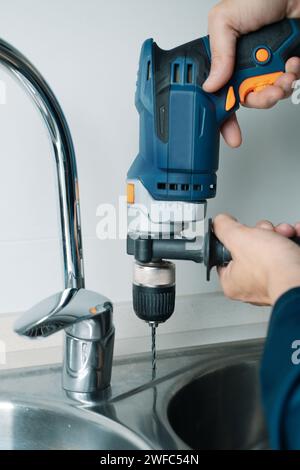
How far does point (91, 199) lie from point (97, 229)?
0.04 meters

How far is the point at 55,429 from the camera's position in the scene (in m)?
0.60

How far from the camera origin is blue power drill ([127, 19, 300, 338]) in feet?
1.95

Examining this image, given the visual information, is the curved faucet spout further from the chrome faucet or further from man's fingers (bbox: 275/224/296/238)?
man's fingers (bbox: 275/224/296/238)

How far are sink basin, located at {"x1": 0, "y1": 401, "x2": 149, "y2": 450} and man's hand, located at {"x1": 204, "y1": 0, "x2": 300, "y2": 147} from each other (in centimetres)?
36

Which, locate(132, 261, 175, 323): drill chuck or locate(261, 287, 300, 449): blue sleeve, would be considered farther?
locate(132, 261, 175, 323): drill chuck

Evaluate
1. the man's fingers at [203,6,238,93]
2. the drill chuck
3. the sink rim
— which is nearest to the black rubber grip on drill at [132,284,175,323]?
the drill chuck

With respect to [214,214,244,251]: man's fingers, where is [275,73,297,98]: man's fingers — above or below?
above

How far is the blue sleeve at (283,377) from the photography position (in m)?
0.35

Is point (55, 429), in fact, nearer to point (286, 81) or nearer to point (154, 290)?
point (154, 290)

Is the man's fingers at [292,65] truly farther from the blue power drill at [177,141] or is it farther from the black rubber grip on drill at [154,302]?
the black rubber grip on drill at [154,302]

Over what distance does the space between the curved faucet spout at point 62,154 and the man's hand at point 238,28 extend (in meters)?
0.16

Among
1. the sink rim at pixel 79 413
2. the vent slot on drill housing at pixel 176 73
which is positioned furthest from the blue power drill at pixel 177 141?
the sink rim at pixel 79 413

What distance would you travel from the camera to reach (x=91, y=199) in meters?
0.75

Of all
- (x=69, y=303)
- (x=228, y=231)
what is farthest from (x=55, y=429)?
(x=228, y=231)
